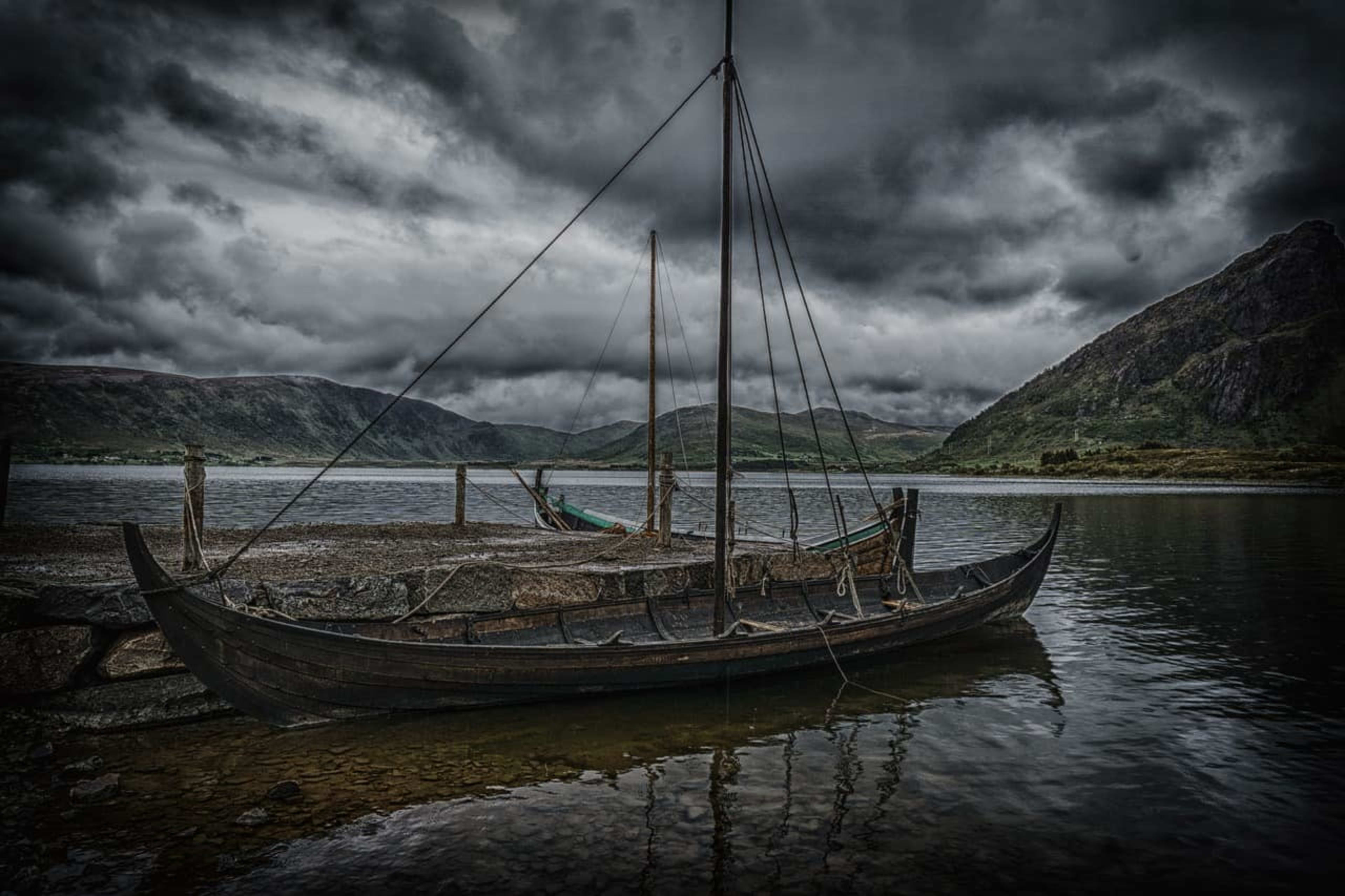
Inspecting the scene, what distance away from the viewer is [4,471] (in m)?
17.6

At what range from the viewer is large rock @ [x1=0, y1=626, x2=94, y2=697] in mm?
9641

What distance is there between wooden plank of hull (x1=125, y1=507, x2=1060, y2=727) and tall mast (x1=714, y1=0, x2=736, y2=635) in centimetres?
120

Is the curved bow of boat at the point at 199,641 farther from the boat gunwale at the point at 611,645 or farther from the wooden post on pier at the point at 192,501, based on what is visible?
the wooden post on pier at the point at 192,501

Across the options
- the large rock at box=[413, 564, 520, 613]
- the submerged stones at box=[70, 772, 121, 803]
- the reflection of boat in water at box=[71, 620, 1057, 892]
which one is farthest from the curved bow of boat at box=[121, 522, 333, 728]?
the large rock at box=[413, 564, 520, 613]

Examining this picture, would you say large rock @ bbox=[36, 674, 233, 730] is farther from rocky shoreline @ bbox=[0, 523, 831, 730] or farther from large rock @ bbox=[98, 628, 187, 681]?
large rock @ bbox=[98, 628, 187, 681]

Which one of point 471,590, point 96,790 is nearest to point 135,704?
point 96,790

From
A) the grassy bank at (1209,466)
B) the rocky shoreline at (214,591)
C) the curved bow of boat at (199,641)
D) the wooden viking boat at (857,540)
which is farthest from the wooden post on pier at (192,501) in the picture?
the grassy bank at (1209,466)

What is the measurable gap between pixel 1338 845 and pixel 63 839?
13084 mm

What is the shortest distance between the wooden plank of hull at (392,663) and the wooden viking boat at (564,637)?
0.02m

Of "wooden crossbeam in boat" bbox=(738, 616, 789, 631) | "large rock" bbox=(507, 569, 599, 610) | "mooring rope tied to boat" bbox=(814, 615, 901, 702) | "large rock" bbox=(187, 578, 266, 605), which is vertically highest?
"large rock" bbox=(187, 578, 266, 605)

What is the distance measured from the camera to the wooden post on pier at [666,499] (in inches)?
777

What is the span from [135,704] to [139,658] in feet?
2.12

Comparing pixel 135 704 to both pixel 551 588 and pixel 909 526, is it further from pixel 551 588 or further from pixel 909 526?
pixel 909 526

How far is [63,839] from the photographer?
6.80 meters
